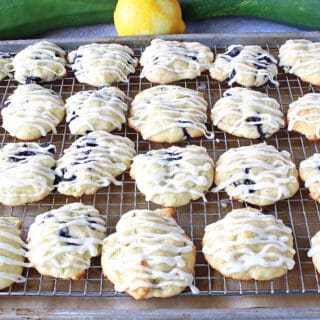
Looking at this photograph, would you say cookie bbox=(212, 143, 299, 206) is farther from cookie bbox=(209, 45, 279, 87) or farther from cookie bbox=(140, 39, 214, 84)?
cookie bbox=(140, 39, 214, 84)

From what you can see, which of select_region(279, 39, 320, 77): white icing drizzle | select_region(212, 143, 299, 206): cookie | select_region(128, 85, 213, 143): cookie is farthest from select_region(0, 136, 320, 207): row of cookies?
select_region(279, 39, 320, 77): white icing drizzle

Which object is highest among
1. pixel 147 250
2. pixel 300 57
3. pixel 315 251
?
pixel 300 57

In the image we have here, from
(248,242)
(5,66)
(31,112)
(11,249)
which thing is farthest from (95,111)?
(248,242)

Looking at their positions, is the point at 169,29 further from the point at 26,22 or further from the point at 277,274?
the point at 277,274

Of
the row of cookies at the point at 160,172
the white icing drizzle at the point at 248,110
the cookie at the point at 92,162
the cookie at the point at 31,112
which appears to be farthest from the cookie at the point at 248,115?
the cookie at the point at 31,112

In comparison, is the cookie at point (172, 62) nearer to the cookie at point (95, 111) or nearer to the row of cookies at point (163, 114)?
the row of cookies at point (163, 114)

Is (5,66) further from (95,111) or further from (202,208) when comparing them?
(202,208)

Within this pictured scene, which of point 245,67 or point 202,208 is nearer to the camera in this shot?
point 202,208
